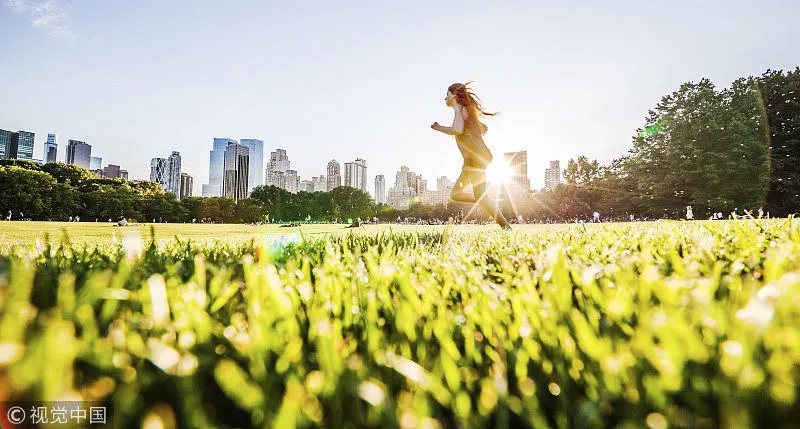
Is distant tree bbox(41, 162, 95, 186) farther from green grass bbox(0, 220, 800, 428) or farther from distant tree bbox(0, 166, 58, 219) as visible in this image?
green grass bbox(0, 220, 800, 428)

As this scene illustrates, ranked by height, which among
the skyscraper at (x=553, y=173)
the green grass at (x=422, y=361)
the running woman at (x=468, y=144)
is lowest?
the green grass at (x=422, y=361)

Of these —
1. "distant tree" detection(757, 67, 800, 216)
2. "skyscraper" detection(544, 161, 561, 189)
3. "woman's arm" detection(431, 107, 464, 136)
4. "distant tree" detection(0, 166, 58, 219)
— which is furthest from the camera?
"skyscraper" detection(544, 161, 561, 189)

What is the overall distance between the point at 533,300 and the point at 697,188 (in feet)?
156

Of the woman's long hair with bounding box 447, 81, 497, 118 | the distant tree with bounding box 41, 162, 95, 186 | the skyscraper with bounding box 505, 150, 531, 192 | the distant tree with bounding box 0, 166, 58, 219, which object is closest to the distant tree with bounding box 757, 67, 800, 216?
the woman's long hair with bounding box 447, 81, 497, 118

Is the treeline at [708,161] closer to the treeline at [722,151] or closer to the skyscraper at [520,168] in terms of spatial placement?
the treeline at [722,151]

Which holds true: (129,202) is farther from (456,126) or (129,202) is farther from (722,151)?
(722,151)

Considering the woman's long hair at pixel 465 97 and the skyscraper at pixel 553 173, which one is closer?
the woman's long hair at pixel 465 97

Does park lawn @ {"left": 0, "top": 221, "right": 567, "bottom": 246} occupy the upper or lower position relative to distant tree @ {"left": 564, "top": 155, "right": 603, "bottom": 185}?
lower

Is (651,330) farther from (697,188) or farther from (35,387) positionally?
(697,188)

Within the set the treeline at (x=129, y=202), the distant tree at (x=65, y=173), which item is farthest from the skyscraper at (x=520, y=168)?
the distant tree at (x=65, y=173)

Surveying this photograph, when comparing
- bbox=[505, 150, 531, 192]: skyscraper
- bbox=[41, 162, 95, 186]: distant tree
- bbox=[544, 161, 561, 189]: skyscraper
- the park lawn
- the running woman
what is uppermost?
bbox=[544, 161, 561, 189]: skyscraper

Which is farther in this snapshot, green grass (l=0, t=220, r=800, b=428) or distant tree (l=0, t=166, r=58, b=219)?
distant tree (l=0, t=166, r=58, b=219)

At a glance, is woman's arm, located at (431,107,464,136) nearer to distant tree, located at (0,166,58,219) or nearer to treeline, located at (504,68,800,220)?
treeline, located at (504,68,800,220)

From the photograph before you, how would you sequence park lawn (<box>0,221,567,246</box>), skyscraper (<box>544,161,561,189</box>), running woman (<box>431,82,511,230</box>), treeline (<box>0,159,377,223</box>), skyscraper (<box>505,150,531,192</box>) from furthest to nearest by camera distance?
skyscraper (<box>544,161,561,189</box>)
skyscraper (<box>505,150,531,192</box>)
treeline (<box>0,159,377,223</box>)
running woman (<box>431,82,511,230</box>)
park lawn (<box>0,221,567,246</box>)
